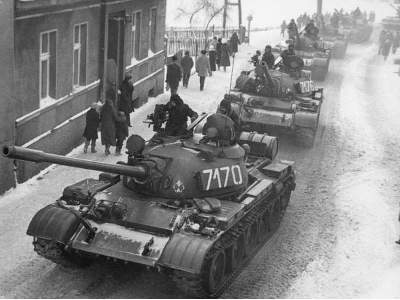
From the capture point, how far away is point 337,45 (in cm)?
3794

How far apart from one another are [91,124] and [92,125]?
0.14ft

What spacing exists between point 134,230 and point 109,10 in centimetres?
957

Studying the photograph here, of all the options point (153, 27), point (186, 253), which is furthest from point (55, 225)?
point (153, 27)

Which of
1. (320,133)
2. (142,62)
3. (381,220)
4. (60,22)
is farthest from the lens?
(142,62)

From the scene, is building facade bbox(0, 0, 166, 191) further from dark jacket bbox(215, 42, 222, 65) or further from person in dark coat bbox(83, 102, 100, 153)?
dark jacket bbox(215, 42, 222, 65)

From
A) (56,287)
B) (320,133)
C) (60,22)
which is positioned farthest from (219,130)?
(320,133)

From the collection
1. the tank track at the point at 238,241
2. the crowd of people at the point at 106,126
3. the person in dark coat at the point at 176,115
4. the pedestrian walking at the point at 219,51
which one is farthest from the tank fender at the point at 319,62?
the person in dark coat at the point at 176,115

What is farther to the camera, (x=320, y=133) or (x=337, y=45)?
(x=337, y=45)

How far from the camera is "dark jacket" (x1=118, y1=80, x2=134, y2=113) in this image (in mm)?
19484

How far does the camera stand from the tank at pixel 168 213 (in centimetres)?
1049

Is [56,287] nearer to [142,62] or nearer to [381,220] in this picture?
[381,220]

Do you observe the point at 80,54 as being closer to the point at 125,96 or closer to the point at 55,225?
the point at 125,96

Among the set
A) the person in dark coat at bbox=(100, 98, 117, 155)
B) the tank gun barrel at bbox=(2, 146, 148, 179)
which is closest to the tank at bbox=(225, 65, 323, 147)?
the person in dark coat at bbox=(100, 98, 117, 155)

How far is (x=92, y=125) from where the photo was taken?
17.4 meters
